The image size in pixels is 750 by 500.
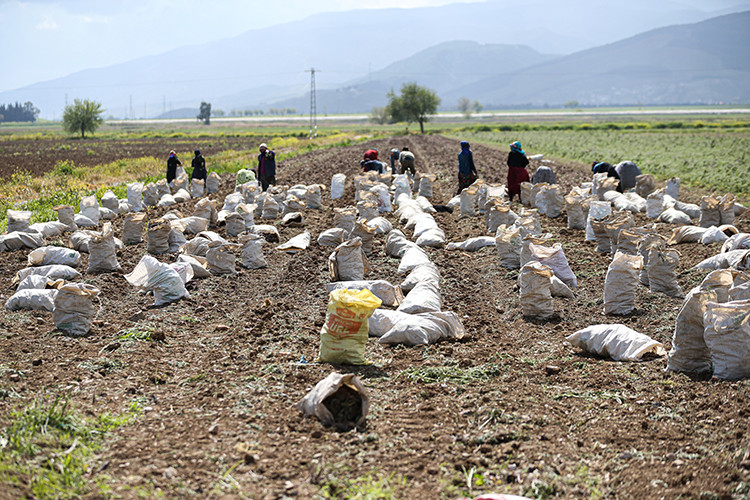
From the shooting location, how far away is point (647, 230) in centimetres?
796

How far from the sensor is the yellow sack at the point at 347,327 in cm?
516

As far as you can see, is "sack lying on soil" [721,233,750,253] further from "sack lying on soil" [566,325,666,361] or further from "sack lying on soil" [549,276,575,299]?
"sack lying on soil" [566,325,666,361]

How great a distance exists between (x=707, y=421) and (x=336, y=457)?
2.48 meters

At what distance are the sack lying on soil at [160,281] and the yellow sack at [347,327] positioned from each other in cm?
283

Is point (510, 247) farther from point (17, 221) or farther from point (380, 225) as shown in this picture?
point (17, 221)

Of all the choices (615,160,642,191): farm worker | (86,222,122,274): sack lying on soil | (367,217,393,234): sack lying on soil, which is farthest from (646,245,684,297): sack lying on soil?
(615,160,642,191): farm worker

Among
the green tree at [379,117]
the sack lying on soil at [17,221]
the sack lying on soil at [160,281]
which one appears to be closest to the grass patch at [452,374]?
the sack lying on soil at [160,281]

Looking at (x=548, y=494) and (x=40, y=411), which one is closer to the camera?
(x=548, y=494)

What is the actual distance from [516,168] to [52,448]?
12.0 m

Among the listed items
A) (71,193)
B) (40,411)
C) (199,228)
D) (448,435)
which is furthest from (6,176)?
(448,435)

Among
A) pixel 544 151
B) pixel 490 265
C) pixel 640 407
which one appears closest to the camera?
pixel 640 407

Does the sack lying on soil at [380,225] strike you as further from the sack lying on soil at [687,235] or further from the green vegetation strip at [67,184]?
the green vegetation strip at [67,184]

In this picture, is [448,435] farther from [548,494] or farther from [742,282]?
[742,282]

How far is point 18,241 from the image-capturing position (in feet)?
33.7
